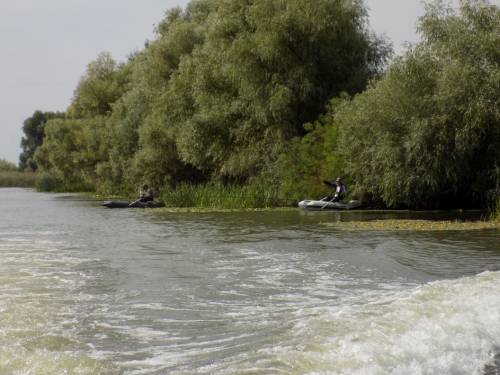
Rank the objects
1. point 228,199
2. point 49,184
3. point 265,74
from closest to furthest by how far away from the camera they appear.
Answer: point 228,199 < point 265,74 < point 49,184

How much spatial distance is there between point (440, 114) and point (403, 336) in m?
18.2

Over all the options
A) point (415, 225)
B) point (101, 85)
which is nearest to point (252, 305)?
point (415, 225)

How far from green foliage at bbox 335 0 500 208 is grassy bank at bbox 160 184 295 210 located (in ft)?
18.1

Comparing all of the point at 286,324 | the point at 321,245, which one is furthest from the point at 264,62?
the point at 286,324

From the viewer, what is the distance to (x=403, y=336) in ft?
21.4

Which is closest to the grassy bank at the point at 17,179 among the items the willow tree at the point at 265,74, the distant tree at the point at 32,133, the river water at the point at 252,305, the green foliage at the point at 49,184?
the green foliage at the point at 49,184

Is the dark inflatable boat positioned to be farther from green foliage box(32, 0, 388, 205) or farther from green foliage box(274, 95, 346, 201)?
green foliage box(274, 95, 346, 201)

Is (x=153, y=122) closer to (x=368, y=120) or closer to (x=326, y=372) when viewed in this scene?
(x=368, y=120)

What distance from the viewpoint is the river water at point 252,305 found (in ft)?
19.7

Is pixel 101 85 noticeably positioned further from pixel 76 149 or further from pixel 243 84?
pixel 243 84

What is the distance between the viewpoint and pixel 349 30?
3123cm

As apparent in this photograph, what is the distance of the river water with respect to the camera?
6.00 meters

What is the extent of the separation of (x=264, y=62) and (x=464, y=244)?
18105mm

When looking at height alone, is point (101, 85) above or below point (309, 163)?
above
